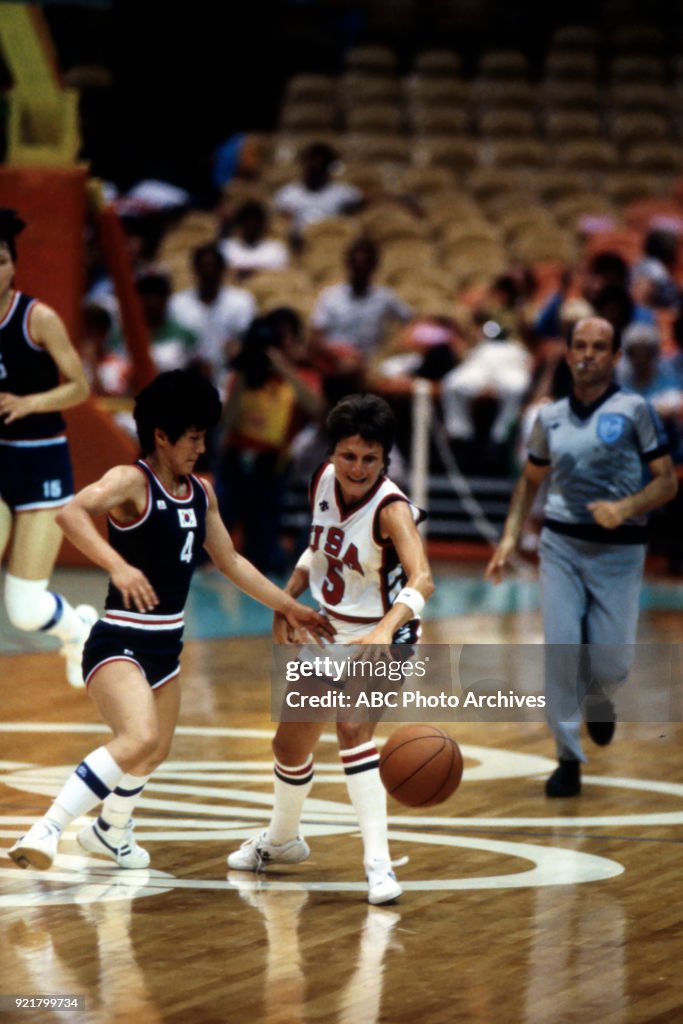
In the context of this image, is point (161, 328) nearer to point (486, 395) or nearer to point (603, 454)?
point (486, 395)

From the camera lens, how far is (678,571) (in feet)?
47.2

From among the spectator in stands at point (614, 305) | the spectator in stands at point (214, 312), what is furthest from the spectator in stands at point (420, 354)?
the spectator in stands at point (614, 305)

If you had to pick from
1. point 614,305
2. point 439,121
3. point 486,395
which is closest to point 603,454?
point 614,305

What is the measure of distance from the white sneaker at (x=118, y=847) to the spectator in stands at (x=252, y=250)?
37.6 ft

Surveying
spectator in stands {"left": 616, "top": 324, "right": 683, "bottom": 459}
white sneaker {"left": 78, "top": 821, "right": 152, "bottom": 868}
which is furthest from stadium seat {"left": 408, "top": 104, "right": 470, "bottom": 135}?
white sneaker {"left": 78, "top": 821, "right": 152, "bottom": 868}

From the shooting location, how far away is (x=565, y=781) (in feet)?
24.1

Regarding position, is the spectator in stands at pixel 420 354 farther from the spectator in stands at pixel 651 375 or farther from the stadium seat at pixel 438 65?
the stadium seat at pixel 438 65

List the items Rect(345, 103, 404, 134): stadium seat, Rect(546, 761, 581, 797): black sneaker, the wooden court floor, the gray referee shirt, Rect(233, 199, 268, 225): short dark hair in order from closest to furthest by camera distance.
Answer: the wooden court floor < Rect(546, 761, 581, 797): black sneaker < the gray referee shirt < Rect(233, 199, 268, 225): short dark hair < Rect(345, 103, 404, 134): stadium seat

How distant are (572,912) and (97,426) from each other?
808 cm

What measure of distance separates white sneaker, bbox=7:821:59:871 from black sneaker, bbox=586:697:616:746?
9.90ft

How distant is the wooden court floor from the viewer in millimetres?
4707

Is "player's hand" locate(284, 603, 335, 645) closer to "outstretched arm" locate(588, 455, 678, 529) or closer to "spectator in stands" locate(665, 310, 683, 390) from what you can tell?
"outstretched arm" locate(588, 455, 678, 529)

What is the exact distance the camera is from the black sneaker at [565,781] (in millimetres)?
7332

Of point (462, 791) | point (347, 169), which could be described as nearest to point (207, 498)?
point (462, 791)
